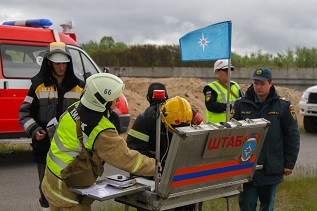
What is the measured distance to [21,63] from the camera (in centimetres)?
1088

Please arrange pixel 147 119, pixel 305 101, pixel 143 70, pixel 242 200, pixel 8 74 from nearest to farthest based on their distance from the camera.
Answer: pixel 147 119 → pixel 242 200 → pixel 8 74 → pixel 305 101 → pixel 143 70

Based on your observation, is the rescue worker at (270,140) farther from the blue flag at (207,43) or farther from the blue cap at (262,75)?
the blue flag at (207,43)

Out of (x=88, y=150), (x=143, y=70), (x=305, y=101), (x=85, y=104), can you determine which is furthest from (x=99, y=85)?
(x=143, y=70)

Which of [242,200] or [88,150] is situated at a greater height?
[88,150]

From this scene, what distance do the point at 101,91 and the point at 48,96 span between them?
2.06 m

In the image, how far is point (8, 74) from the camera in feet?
35.0

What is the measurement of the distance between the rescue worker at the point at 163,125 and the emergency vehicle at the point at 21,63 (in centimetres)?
518

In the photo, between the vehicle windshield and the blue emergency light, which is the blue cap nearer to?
the vehicle windshield

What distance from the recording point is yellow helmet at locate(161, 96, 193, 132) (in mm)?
4645

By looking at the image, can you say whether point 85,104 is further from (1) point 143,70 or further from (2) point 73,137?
(1) point 143,70

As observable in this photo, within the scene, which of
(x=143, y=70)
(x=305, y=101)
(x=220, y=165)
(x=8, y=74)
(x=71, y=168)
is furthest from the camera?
(x=143, y=70)

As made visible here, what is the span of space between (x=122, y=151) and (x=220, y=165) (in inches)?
30.5

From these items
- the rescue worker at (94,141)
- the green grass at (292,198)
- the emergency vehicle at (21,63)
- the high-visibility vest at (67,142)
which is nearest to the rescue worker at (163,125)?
the rescue worker at (94,141)

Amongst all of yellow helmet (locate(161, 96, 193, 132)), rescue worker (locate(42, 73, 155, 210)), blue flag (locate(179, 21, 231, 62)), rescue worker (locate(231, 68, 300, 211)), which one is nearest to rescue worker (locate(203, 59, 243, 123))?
blue flag (locate(179, 21, 231, 62))
